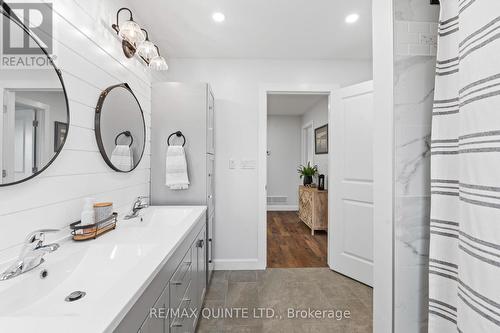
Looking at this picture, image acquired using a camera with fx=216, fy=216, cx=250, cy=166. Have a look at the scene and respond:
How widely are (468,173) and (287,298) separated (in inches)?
72.4

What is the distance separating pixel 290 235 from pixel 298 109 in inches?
115

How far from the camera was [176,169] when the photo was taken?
2010mm

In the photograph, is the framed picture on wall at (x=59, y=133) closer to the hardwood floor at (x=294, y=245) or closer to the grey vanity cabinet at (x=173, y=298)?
the grey vanity cabinet at (x=173, y=298)

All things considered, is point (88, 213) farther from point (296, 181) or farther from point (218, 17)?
point (296, 181)

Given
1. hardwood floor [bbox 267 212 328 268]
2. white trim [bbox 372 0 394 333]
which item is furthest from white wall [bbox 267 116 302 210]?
white trim [bbox 372 0 394 333]

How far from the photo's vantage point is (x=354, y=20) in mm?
1947

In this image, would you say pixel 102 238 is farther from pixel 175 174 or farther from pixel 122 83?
pixel 122 83

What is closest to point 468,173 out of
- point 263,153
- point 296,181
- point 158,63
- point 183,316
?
point 183,316

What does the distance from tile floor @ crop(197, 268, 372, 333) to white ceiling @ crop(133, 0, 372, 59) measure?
2515 mm

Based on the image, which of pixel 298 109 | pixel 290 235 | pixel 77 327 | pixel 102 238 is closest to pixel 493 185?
pixel 77 327

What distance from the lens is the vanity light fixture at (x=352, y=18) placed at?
1.88 metres

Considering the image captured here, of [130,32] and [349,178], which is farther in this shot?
[349,178]

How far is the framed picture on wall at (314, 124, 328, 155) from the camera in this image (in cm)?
402

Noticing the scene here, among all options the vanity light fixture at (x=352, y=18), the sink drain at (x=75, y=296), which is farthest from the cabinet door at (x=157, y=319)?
the vanity light fixture at (x=352, y=18)
